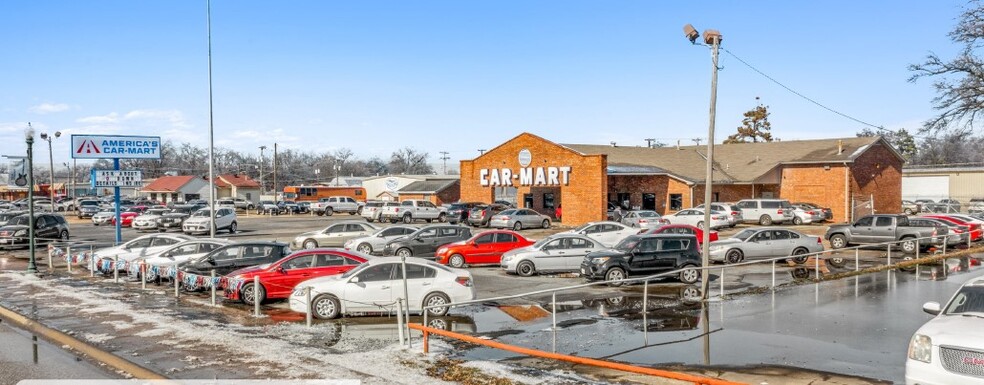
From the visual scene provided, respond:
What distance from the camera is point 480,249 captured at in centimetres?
2650

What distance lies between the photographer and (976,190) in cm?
6706

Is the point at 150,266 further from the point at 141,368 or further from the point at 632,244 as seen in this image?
the point at 632,244

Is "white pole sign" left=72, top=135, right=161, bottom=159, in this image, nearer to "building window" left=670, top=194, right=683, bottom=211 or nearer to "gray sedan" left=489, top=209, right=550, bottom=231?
"gray sedan" left=489, top=209, right=550, bottom=231

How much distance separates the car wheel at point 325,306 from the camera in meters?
16.1

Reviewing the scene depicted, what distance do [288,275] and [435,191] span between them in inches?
1965

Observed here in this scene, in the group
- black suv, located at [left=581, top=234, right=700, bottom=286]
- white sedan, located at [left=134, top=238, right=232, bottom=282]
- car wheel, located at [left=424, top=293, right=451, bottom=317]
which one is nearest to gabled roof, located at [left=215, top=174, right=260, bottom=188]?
white sedan, located at [left=134, top=238, right=232, bottom=282]

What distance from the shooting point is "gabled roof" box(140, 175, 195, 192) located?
94.6 m

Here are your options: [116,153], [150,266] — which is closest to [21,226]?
[116,153]

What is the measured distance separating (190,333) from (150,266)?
31.5ft

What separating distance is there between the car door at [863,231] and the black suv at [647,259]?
40.9 ft

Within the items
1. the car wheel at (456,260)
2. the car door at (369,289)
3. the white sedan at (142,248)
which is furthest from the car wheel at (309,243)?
the car door at (369,289)

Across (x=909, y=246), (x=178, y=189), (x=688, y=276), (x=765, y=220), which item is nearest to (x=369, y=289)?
(x=688, y=276)

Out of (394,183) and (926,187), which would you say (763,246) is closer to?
(926,187)

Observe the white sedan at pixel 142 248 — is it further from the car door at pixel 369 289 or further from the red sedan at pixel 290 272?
the car door at pixel 369 289
